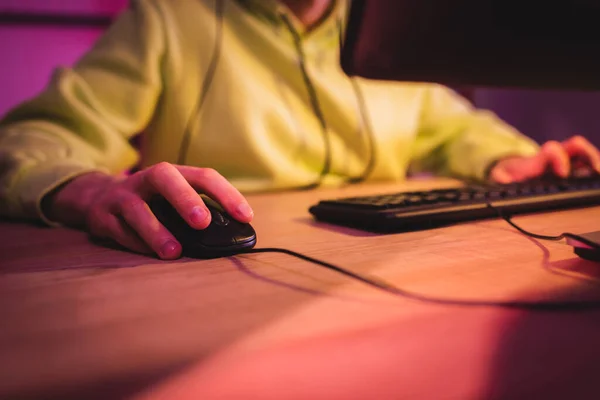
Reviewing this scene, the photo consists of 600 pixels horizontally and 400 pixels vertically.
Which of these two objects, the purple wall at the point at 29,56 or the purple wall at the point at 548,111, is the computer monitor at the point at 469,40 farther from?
the purple wall at the point at 29,56

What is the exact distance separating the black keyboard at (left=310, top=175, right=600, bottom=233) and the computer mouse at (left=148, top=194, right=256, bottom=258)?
0.13 m

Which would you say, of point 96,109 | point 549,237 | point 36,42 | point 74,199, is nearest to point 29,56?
point 36,42

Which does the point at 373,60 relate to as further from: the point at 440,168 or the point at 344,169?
the point at 440,168

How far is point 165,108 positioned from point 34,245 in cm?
50

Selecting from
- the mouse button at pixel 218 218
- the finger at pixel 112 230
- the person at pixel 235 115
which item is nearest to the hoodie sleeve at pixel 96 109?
the person at pixel 235 115

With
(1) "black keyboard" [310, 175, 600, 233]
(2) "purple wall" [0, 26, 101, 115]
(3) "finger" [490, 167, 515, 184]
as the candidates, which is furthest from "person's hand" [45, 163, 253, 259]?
(2) "purple wall" [0, 26, 101, 115]

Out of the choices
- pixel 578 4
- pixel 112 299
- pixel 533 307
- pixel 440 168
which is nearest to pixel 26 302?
pixel 112 299

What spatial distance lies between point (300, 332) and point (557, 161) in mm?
771

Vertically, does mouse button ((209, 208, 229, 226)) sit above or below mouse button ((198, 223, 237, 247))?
above

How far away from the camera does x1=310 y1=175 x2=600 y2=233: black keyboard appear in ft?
1.49

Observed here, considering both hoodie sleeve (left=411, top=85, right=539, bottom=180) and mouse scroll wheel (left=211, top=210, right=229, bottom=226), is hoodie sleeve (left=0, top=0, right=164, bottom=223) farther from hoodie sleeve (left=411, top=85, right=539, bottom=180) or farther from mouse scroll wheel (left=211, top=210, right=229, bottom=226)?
hoodie sleeve (left=411, top=85, right=539, bottom=180)

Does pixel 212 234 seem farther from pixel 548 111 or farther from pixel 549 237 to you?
pixel 548 111

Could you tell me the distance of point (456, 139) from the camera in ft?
3.78

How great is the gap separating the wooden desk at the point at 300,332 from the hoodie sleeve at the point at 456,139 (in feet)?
2.45
